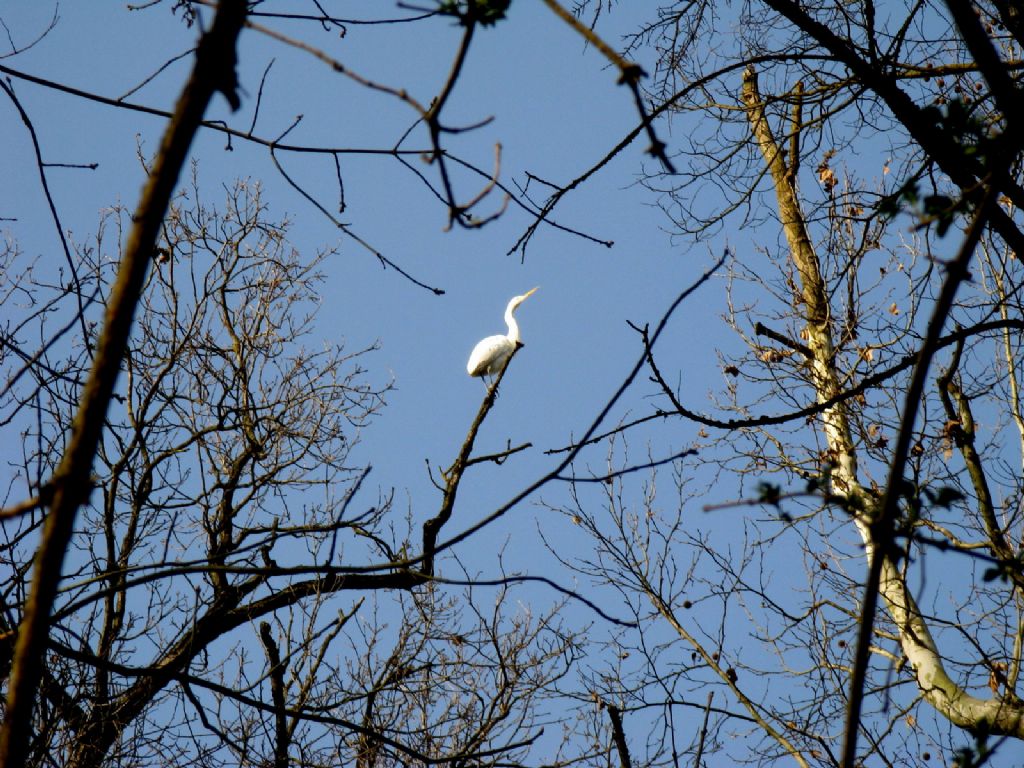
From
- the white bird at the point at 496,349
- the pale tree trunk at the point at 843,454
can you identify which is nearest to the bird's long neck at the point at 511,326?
the white bird at the point at 496,349

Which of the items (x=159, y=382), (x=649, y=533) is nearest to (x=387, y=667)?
(x=649, y=533)

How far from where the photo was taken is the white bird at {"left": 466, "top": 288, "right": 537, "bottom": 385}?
15742mm

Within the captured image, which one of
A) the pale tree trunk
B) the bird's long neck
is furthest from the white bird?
the pale tree trunk

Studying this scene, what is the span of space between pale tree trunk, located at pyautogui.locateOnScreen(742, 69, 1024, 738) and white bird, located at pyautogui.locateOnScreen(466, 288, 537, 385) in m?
7.96

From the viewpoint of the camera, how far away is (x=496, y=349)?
1588 cm

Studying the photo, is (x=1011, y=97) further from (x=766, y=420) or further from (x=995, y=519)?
(x=995, y=519)

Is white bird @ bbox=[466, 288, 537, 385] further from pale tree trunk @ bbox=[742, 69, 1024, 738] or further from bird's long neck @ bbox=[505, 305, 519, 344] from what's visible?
pale tree trunk @ bbox=[742, 69, 1024, 738]

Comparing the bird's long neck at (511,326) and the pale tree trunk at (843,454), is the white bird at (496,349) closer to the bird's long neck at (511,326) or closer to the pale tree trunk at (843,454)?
the bird's long neck at (511,326)

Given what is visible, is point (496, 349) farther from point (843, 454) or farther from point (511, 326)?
point (843, 454)

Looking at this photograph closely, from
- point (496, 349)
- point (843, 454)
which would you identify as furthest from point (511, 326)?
point (843, 454)

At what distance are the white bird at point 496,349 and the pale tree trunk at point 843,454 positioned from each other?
796 centimetres

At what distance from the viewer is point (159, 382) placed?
6.87 meters

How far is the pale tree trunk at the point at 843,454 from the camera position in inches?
207

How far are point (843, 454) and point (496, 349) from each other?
9335 millimetres
